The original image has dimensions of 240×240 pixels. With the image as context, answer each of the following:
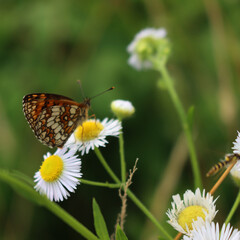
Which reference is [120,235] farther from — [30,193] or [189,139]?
[189,139]

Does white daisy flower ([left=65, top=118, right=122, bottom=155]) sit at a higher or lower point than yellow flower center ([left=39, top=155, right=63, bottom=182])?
higher

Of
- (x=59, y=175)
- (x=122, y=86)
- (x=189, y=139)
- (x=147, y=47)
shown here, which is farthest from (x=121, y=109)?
(x=122, y=86)

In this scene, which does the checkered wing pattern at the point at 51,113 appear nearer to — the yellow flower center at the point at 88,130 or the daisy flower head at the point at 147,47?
the yellow flower center at the point at 88,130

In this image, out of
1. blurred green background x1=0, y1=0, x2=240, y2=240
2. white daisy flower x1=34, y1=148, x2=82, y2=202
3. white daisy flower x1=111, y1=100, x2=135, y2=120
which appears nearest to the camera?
white daisy flower x1=34, y1=148, x2=82, y2=202

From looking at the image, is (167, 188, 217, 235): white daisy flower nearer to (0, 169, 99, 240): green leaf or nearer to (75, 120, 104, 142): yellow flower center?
(0, 169, 99, 240): green leaf

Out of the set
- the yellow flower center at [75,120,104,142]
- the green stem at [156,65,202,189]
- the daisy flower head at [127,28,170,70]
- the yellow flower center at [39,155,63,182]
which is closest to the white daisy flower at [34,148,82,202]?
the yellow flower center at [39,155,63,182]
